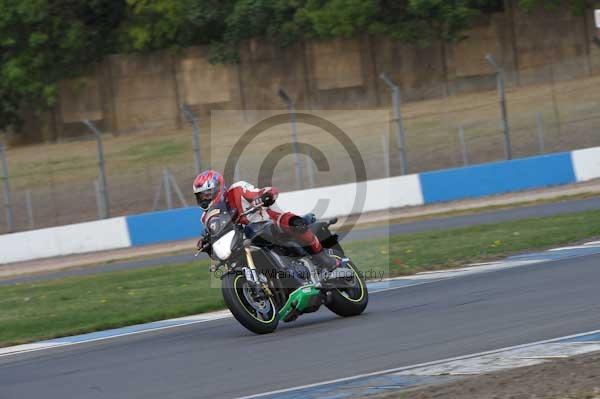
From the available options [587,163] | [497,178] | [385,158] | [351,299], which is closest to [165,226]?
[385,158]

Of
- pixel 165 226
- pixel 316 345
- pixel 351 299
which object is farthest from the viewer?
pixel 165 226

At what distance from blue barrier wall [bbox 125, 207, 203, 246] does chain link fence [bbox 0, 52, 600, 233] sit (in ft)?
4.42

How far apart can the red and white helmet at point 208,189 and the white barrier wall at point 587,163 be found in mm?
16756

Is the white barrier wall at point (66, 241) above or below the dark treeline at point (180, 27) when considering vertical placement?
below

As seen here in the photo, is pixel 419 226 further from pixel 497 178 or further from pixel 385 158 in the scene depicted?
pixel 385 158

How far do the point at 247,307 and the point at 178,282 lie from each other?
6603 millimetres

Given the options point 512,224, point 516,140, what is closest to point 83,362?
point 512,224

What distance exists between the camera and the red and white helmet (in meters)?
9.58

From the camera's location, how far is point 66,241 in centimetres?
2434

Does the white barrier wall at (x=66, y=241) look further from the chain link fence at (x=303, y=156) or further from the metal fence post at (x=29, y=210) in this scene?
the metal fence post at (x=29, y=210)

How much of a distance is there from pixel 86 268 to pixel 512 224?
869 cm

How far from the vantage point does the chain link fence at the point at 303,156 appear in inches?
1148

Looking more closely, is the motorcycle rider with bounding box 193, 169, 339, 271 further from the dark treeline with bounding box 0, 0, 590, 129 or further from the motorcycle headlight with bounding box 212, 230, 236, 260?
the dark treeline with bounding box 0, 0, 590, 129

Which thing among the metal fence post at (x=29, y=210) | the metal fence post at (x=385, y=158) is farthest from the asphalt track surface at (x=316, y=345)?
the metal fence post at (x=29, y=210)
